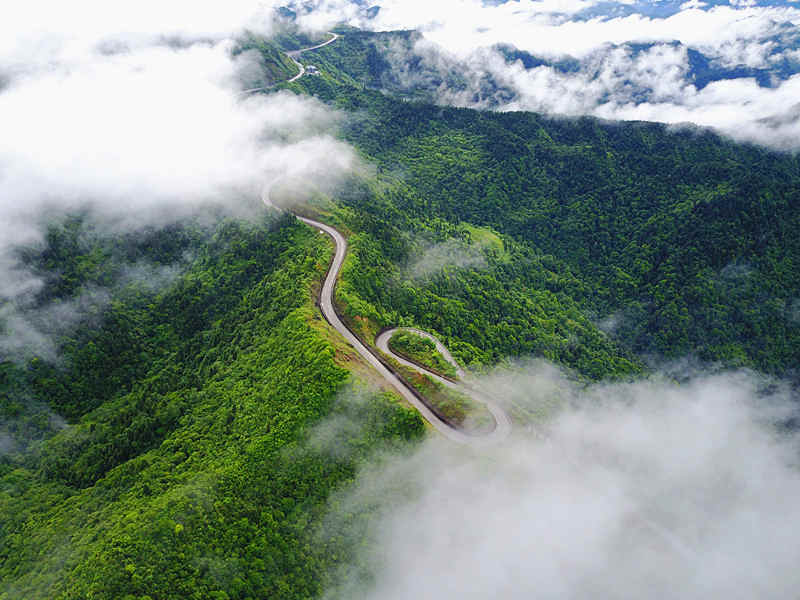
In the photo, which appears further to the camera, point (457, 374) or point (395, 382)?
point (457, 374)

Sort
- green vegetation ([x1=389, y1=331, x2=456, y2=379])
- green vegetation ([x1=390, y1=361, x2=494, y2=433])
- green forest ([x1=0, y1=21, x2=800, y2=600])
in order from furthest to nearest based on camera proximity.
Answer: green vegetation ([x1=389, y1=331, x2=456, y2=379]) → green vegetation ([x1=390, y1=361, x2=494, y2=433]) → green forest ([x1=0, y1=21, x2=800, y2=600])

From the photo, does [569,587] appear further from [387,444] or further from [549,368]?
[549,368]

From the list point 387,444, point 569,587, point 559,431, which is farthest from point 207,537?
point 559,431

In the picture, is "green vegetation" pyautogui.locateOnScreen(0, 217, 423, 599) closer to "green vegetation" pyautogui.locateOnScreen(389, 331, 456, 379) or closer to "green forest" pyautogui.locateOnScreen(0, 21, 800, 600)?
"green forest" pyautogui.locateOnScreen(0, 21, 800, 600)

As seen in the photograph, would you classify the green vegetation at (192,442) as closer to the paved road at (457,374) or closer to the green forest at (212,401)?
the green forest at (212,401)

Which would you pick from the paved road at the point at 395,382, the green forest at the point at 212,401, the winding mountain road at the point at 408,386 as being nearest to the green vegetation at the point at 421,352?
the green forest at the point at 212,401

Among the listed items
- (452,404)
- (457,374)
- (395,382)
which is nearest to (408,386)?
(395,382)

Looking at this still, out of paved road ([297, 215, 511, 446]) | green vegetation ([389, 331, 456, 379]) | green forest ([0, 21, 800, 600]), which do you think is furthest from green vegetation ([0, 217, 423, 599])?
green vegetation ([389, 331, 456, 379])

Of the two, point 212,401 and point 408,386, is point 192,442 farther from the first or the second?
point 408,386
